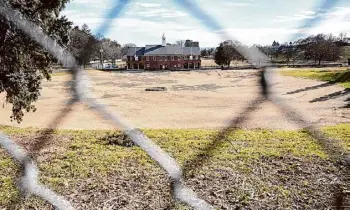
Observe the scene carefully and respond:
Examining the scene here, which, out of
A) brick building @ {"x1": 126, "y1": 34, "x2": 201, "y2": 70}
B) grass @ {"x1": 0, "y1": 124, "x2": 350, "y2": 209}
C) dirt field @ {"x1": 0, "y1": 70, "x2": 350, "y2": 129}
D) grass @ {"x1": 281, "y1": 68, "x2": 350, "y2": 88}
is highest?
brick building @ {"x1": 126, "y1": 34, "x2": 201, "y2": 70}

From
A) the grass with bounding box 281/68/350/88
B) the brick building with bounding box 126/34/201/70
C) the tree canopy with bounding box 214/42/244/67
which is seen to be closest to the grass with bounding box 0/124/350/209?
the brick building with bounding box 126/34/201/70

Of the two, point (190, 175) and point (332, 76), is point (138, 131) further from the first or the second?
point (332, 76)

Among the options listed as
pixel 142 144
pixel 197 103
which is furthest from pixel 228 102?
pixel 142 144

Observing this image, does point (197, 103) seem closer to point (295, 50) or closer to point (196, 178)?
point (196, 178)

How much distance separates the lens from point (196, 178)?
3.12m

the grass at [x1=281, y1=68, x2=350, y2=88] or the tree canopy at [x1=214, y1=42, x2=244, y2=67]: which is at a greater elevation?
the tree canopy at [x1=214, y1=42, x2=244, y2=67]

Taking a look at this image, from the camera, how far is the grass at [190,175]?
2775mm

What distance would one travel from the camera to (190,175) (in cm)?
317

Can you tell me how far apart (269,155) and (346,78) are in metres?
18.6

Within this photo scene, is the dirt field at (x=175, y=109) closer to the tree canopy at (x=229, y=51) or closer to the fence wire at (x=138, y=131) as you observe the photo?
the fence wire at (x=138, y=131)

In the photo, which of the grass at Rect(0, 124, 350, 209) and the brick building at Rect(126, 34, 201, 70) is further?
the grass at Rect(0, 124, 350, 209)

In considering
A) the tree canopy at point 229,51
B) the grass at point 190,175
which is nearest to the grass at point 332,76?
the grass at point 190,175

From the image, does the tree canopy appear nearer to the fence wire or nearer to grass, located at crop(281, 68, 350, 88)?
the fence wire

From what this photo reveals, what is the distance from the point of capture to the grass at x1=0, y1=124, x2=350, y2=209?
2.77m
